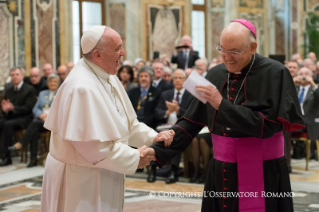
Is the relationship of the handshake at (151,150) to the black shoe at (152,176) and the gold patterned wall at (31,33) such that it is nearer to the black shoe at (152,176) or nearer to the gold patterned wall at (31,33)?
the black shoe at (152,176)

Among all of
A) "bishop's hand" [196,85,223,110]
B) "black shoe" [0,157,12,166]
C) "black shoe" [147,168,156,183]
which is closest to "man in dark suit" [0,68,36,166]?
"black shoe" [0,157,12,166]

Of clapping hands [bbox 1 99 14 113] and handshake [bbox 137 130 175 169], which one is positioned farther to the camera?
clapping hands [bbox 1 99 14 113]

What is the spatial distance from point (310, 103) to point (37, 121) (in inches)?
185

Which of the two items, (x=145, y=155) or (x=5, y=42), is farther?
(x=5, y=42)

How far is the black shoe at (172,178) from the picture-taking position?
7.79 metres

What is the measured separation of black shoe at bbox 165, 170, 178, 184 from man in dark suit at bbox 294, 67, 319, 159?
2.42m

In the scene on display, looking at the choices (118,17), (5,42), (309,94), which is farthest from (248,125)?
(118,17)

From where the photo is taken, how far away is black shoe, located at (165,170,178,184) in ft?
25.5

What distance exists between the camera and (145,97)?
28.6ft

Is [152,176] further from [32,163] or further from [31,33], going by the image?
[31,33]

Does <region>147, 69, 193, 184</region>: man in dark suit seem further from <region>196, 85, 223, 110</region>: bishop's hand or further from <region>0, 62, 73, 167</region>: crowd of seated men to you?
<region>196, 85, 223, 110</region>: bishop's hand

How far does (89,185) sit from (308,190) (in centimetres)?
436

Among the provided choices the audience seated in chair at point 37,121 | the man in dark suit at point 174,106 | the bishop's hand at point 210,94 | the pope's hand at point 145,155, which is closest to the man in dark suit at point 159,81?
the man in dark suit at point 174,106

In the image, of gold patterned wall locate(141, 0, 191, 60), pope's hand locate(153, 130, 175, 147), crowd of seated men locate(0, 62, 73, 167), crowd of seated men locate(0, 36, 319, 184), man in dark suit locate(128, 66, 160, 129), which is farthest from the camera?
gold patterned wall locate(141, 0, 191, 60)
